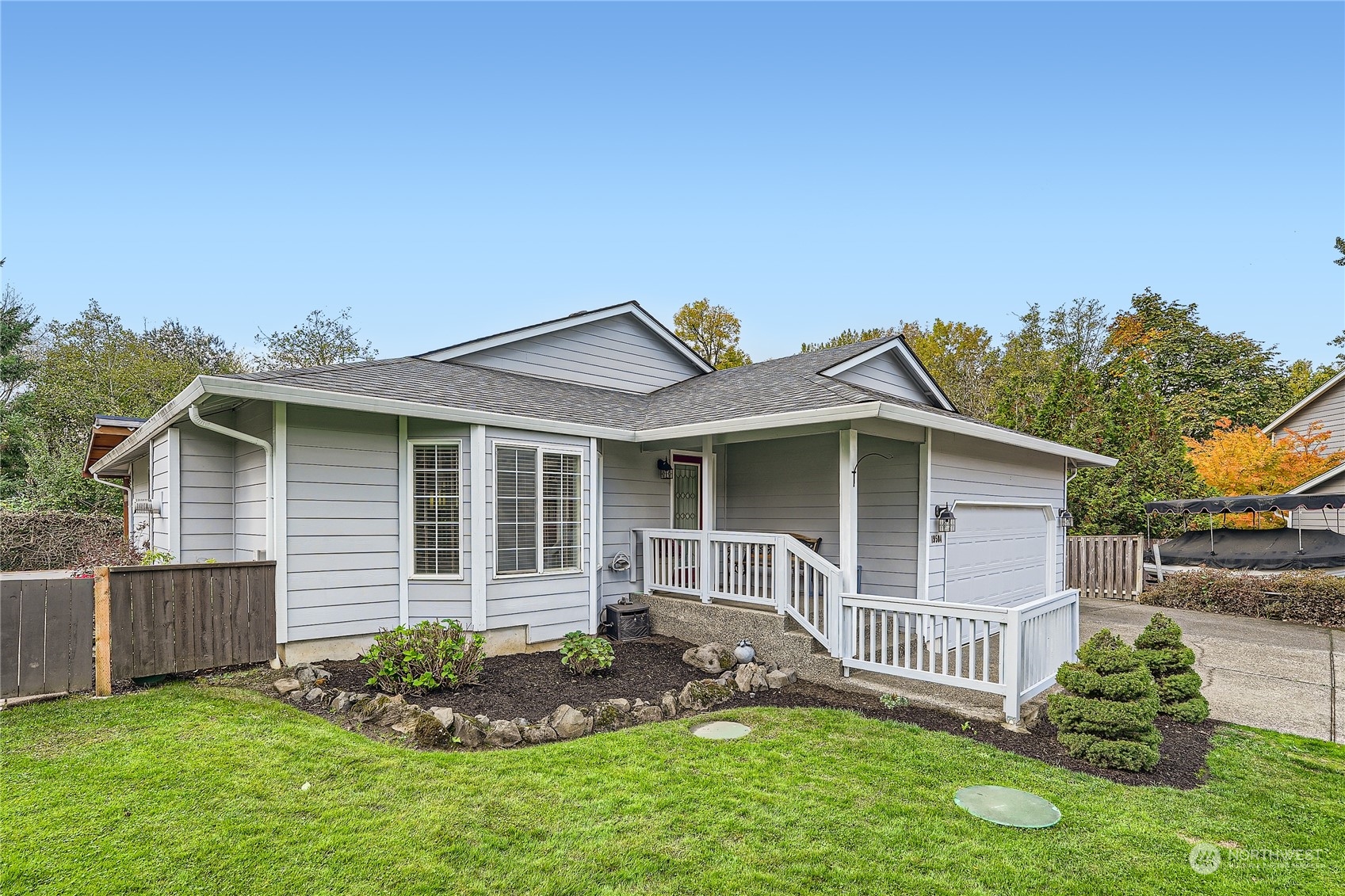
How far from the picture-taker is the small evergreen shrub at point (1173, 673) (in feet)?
18.0

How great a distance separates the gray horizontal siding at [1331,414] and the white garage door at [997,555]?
13.0 m

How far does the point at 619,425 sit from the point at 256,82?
8.04m

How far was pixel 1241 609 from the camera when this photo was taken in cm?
1088

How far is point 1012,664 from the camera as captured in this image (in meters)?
5.14

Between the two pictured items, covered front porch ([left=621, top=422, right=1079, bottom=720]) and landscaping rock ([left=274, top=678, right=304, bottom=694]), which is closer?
landscaping rock ([left=274, top=678, right=304, bottom=694])

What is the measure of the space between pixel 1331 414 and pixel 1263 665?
585 inches

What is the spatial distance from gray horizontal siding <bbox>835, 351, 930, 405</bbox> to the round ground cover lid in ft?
19.6

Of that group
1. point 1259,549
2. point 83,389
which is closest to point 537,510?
point 1259,549

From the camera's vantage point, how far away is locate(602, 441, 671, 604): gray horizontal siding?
8.41 meters

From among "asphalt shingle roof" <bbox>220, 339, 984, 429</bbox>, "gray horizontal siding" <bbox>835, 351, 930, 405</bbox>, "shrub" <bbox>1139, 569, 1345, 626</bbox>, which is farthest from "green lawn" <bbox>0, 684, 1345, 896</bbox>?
"shrub" <bbox>1139, 569, 1345, 626</bbox>

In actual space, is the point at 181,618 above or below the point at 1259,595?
above

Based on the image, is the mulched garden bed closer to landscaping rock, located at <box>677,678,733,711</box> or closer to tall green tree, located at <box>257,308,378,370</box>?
landscaping rock, located at <box>677,678,733,711</box>

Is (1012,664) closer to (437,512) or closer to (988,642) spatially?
(988,642)

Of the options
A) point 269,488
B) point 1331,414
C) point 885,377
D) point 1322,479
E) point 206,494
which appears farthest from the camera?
point 1331,414
